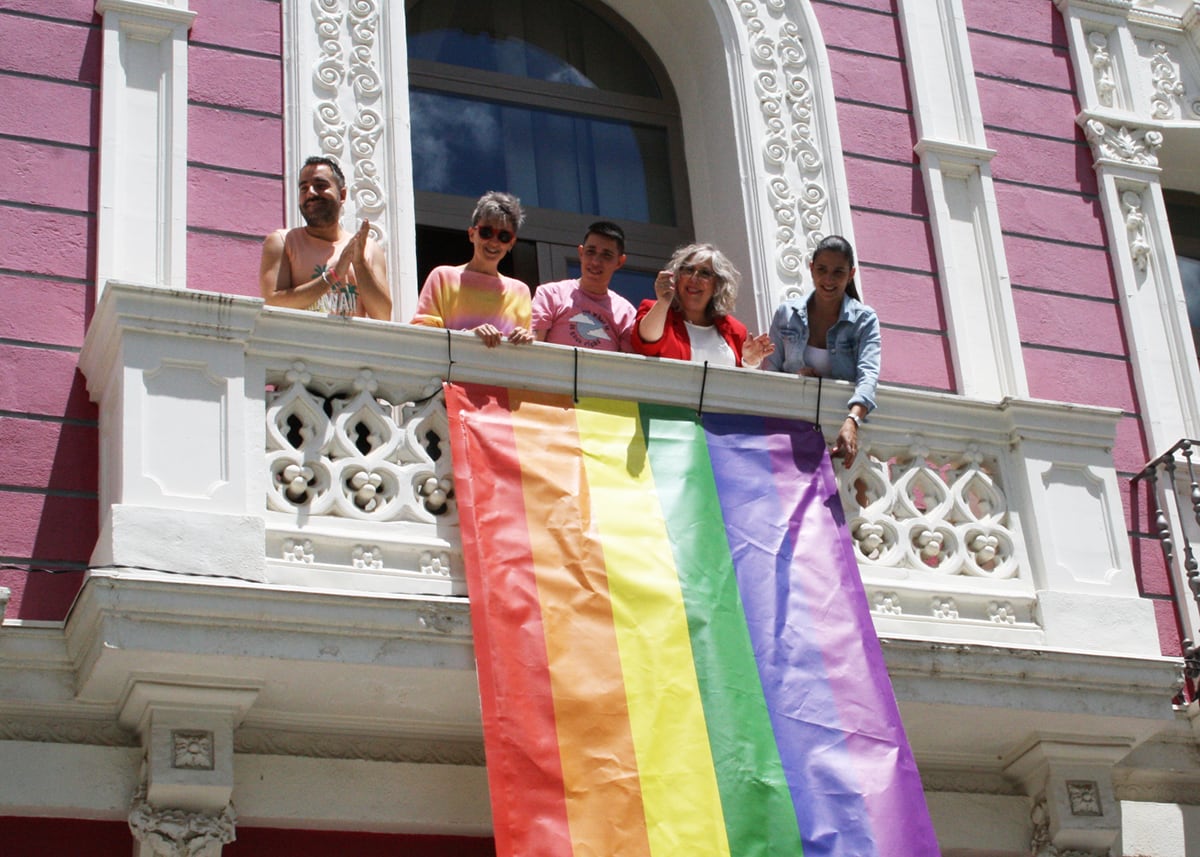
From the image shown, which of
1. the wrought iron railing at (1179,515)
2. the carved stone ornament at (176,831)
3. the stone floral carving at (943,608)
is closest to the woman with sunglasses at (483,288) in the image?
the stone floral carving at (943,608)

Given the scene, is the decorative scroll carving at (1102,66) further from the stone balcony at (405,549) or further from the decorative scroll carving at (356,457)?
the decorative scroll carving at (356,457)

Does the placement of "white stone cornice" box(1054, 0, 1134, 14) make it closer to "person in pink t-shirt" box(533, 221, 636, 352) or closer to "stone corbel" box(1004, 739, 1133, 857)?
"person in pink t-shirt" box(533, 221, 636, 352)

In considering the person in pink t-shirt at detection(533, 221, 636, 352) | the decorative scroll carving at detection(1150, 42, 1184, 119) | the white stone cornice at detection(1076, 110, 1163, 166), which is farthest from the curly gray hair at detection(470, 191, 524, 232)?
the decorative scroll carving at detection(1150, 42, 1184, 119)

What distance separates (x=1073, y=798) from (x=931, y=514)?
158 centimetres

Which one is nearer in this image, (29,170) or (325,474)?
(325,474)

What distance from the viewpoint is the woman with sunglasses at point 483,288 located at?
10.3 meters

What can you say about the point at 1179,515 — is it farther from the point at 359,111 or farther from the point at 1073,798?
the point at 359,111

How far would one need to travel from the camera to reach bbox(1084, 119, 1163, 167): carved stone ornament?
13719mm

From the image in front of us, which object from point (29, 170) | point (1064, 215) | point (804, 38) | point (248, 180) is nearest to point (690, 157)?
point (804, 38)

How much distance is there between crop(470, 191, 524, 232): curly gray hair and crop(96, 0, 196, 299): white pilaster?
1.64 meters

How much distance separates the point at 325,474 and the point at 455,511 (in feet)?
2.06

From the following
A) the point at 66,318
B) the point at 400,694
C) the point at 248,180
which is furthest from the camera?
the point at 248,180

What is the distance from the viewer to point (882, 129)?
1326 centimetres

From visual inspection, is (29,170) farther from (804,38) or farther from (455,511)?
(804,38)
